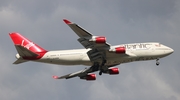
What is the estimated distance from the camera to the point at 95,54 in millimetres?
76188

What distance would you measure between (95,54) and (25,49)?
42.2 ft

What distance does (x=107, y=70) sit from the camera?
269 feet

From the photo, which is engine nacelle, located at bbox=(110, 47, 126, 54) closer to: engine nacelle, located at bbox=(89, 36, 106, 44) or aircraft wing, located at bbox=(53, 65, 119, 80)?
engine nacelle, located at bbox=(89, 36, 106, 44)

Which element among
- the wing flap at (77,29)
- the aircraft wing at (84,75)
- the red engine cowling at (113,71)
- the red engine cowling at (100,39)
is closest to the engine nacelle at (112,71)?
the red engine cowling at (113,71)

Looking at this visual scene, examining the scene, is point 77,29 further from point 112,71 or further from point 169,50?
point 169,50

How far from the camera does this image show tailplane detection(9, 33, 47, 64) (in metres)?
73.0

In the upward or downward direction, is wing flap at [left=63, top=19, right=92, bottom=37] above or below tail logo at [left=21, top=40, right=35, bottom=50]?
above

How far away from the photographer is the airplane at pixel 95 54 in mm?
74312

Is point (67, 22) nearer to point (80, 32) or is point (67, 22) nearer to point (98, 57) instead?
point (80, 32)

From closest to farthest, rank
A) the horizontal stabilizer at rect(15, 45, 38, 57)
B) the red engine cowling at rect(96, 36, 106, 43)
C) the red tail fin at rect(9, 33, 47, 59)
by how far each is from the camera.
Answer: the red engine cowling at rect(96, 36, 106, 43), the horizontal stabilizer at rect(15, 45, 38, 57), the red tail fin at rect(9, 33, 47, 59)

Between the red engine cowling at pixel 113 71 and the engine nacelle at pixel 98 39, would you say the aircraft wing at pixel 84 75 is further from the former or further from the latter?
the engine nacelle at pixel 98 39

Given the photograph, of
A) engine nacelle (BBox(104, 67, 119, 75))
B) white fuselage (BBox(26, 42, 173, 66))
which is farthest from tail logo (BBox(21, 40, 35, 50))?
engine nacelle (BBox(104, 67, 119, 75))

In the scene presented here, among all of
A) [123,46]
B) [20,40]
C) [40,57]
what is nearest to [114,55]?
[123,46]

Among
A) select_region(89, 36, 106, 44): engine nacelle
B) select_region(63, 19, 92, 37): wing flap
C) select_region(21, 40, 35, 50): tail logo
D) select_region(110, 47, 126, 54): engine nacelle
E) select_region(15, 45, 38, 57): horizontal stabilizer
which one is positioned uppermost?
select_region(63, 19, 92, 37): wing flap
